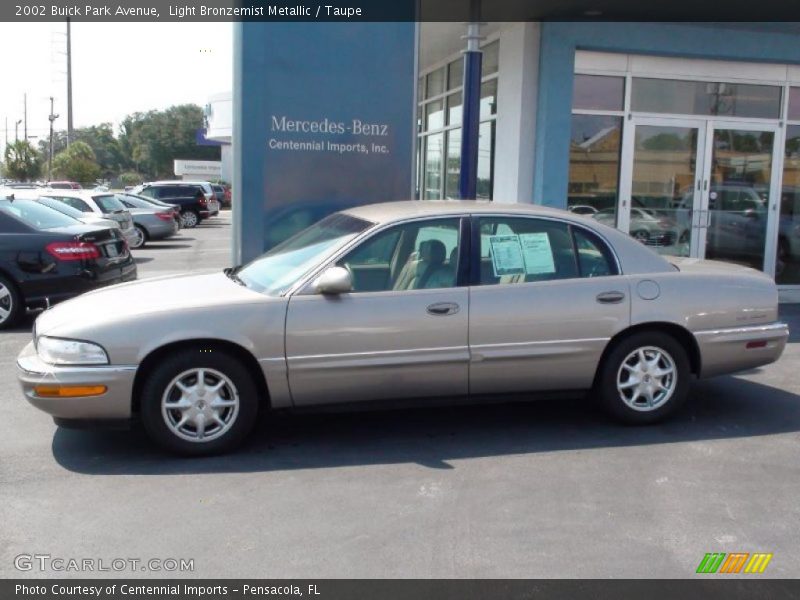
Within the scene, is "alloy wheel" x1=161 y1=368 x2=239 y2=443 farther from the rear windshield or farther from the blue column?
the rear windshield

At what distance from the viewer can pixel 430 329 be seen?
5.19m

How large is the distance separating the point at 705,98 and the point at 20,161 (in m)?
49.3

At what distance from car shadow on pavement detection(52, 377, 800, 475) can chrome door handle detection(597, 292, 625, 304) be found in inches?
35.6

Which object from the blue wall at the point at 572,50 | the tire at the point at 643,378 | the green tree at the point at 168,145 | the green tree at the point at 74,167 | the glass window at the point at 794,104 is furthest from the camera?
the green tree at the point at 168,145

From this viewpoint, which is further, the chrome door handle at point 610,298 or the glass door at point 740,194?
the glass door at point 740,194

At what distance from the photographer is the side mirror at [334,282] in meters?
5.02

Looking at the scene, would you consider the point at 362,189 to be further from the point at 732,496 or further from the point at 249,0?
the point at 732,496

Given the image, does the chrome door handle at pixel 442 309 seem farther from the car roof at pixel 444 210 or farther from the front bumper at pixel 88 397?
the front bumper at pixel 88 397

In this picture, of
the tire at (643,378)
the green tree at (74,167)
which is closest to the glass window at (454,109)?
the tire at (643,378)

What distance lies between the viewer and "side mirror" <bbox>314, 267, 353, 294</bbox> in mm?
5020

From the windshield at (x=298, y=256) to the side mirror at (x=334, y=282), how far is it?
200 millimetres

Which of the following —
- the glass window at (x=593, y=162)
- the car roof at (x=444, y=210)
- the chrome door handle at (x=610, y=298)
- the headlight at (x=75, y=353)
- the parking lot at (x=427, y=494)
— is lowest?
the parking lot at (x=427, y=494)
